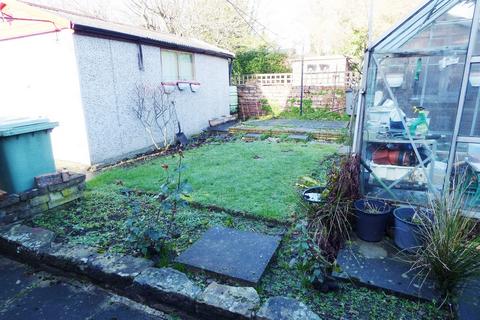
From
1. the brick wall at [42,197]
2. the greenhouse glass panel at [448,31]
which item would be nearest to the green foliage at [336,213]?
the greenhouse glass panel at [448,31]

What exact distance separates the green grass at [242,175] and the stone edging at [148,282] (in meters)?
1.51

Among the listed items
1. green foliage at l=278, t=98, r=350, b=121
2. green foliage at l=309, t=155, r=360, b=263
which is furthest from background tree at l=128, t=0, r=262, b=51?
green foliage at l=309, t=155, r=360, b=263

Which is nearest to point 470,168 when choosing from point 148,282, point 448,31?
point 448,31

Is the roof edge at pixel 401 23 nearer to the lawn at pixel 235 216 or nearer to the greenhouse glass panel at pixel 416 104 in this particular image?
the greenhouse glass panel at pixel 416 104

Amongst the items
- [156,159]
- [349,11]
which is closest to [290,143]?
[156,159]

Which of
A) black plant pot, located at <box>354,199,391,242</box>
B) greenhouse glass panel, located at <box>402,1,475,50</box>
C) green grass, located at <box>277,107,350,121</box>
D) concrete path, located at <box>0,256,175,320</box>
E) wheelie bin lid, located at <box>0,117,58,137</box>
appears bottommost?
concrete path, located at <box>0,256,175,320</box>

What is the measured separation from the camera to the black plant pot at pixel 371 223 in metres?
2.82

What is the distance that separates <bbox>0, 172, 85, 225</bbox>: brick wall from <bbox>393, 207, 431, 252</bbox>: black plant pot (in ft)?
13.0

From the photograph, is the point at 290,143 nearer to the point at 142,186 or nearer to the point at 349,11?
the point at 142,186

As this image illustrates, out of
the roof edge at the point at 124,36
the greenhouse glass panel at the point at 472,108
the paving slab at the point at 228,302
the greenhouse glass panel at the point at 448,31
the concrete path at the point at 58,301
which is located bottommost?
the concrete path at the point at 58,301

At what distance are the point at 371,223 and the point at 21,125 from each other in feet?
12.9

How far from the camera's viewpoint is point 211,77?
1061 cm

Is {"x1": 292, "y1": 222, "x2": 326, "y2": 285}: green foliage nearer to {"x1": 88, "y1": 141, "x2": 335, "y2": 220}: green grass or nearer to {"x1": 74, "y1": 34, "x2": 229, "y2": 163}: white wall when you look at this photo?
{"x1": 88, "y1": 141, "x2": 335, "y2": 220}: green grass

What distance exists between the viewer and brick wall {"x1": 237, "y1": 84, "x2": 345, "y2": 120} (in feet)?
40.7
